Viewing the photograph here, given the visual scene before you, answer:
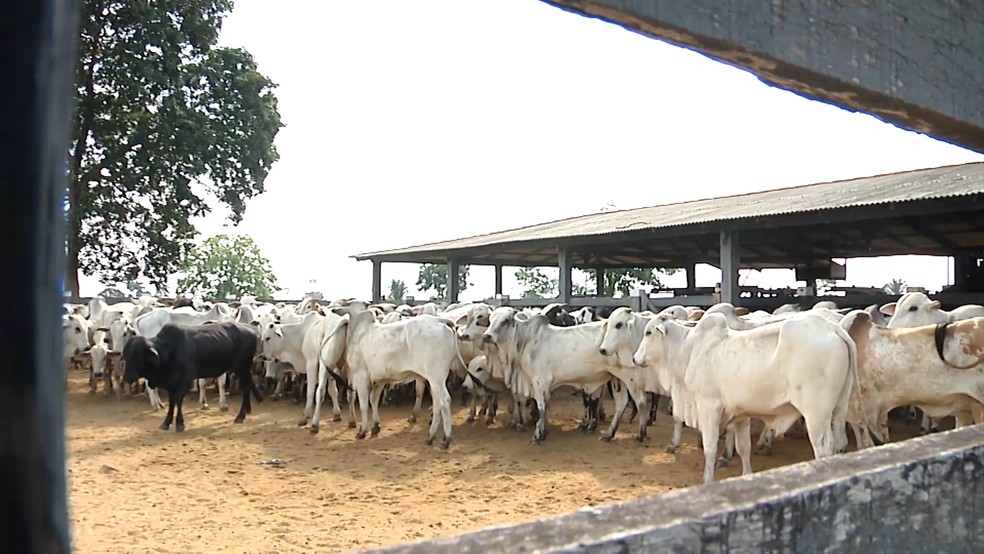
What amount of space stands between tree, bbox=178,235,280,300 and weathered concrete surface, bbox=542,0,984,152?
48.3 metres

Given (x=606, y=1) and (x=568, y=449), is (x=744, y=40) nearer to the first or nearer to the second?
(x=606, y=1)

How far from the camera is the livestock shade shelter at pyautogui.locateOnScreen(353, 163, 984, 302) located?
11.8 m

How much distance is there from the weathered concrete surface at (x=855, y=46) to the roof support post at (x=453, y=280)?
20069 mm

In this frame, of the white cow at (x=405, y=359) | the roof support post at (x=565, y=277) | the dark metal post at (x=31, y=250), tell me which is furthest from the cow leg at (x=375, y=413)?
the dark metal post at (x=31, y=250)

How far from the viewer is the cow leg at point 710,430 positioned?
7.62 meters

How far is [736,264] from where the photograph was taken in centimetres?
1378

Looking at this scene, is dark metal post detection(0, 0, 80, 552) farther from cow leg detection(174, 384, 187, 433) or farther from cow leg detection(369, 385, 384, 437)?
cow leg detection(174, 384, 187, 433)

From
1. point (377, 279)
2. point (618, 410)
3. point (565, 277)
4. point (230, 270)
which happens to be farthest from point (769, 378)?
point (230, 270)

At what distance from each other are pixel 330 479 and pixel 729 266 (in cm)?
837

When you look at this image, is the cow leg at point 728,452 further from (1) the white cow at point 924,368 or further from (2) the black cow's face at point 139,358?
(2) the black cow's face at point 139,358

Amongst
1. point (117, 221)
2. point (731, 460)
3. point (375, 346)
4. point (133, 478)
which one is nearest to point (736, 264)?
point (731, 460)

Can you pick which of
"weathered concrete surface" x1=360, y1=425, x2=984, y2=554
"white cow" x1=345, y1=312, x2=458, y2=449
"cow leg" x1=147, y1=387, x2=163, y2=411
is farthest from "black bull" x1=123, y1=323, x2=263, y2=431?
"weathered concrete surface" x1=360, y1=425, x2=984, y2=554

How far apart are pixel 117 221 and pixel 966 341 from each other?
2232 cm

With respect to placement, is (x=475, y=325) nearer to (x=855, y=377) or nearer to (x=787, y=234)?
(x=855, y=377)
